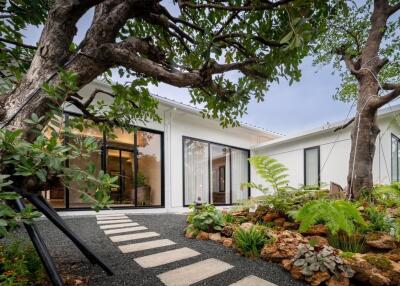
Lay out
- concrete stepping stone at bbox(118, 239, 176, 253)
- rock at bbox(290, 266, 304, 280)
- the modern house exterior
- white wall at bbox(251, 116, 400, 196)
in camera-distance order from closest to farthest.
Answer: rock at bbox(290, 266, 304, 280)
concrete stepping stone at bbox(118, 239, 176, 253)
white wall at bbox(251, 116, 400, 196)
the modern house exterior

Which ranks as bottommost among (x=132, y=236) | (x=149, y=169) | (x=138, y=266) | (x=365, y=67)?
(x=132, y=236)

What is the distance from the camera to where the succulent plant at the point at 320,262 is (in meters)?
1.86

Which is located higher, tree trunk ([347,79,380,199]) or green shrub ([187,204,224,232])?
tree trunk ([347,79,380,199])

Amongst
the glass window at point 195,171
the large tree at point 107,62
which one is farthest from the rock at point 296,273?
the glass window at point 195,171

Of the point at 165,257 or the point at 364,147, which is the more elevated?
the point at 364,147

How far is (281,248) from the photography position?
2320 mm

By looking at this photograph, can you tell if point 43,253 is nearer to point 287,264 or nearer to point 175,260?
point 175,260

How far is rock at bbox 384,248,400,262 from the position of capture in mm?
2151

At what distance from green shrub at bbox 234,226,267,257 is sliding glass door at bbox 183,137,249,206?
5078mm

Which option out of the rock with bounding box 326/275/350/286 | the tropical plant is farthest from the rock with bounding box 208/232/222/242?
the rock with bounding box 326/275/350/286

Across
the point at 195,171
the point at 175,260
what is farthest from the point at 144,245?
the point at 195,171

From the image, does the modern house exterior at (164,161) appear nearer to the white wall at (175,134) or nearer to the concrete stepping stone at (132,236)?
the white wall at (175,134)

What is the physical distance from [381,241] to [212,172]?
6697 mm

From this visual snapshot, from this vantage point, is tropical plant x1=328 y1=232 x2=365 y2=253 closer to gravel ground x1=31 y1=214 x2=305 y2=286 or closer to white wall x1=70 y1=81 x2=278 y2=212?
gravel ground x1=31 y1=214 x2=305 y2=286
